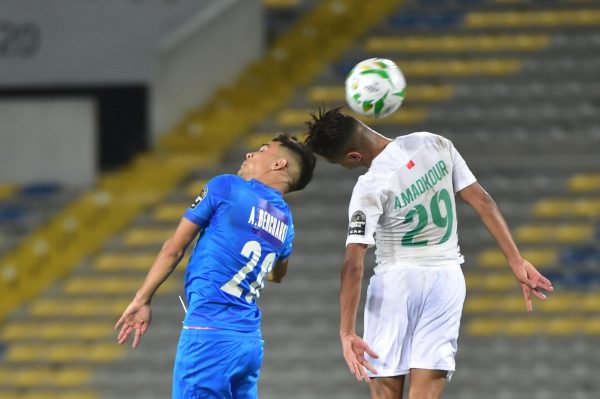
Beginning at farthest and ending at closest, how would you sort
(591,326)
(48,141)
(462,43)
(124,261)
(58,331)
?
1. (48,141)
2. (462,43)
3. (124,261)
4. (58,331)
5. (591,326)

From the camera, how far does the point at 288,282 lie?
10.4m

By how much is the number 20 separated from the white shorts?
0.59 meters

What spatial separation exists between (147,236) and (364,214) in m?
6.74

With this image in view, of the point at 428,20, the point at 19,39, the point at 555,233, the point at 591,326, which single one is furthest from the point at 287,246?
the point at 19,39

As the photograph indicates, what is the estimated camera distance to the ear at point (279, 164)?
459 centimetres

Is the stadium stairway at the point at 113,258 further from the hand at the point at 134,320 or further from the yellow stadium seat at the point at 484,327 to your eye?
the hand at the point at 134,320

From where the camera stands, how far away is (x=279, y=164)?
4594mm

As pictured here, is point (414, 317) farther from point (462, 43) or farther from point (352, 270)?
point (462, 43)

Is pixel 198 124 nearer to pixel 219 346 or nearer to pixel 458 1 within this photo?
pixel 458 1

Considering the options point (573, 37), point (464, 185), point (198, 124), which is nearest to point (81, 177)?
point (198, 124)

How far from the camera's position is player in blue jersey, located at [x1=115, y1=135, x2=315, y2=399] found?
438cm

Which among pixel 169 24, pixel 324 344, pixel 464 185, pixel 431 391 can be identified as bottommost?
pixel 324 344

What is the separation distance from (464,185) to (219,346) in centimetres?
121

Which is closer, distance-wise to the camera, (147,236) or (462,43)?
(147,236)
